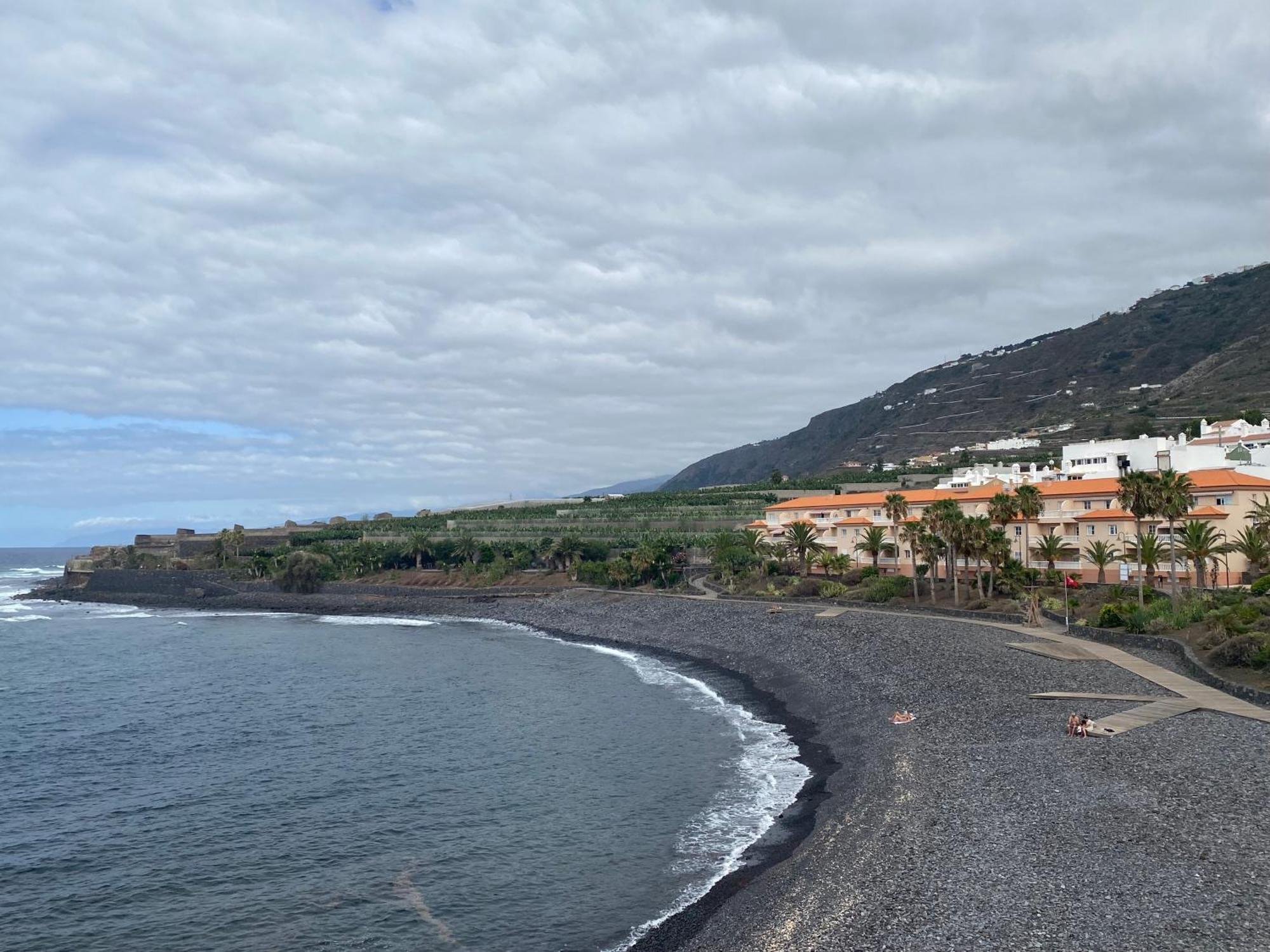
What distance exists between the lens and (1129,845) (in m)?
21.5

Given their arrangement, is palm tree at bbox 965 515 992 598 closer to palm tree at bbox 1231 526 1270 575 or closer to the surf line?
palm tree at bbox 1231 526 1270 575

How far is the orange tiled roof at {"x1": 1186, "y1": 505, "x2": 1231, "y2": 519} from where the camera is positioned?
59094 mm

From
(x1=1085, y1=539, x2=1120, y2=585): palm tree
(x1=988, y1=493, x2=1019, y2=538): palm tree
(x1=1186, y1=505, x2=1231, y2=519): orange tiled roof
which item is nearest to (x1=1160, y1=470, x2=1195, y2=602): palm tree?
(x1=1085, y1=539, x2=1120, y2=585): palm tree

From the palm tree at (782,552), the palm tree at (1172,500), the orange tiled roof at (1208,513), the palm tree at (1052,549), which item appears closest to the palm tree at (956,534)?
the palm tree at (1052,549)

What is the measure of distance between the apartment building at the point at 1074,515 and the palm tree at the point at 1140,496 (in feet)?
20.4

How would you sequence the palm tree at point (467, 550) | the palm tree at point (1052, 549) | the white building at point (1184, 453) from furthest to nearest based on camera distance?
the palm tree at point (467, 550) < the white building at point (1184, 453) < the palm tree at point (1052, 549)

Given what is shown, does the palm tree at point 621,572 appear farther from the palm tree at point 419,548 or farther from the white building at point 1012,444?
the white building at point 1012,444

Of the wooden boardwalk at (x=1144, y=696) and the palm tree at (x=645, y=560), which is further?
the palm tree at (x=645, y=560)

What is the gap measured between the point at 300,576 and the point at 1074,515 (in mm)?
92875

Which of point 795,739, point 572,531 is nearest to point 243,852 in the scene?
point 795,739

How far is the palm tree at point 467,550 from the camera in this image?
120 metres

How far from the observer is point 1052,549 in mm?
65938

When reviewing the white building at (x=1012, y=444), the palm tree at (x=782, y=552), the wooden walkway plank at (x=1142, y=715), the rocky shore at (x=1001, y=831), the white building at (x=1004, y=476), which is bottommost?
the rocky shore at (x=1001, y=831)

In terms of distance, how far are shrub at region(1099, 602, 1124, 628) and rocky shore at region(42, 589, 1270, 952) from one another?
232 inches
